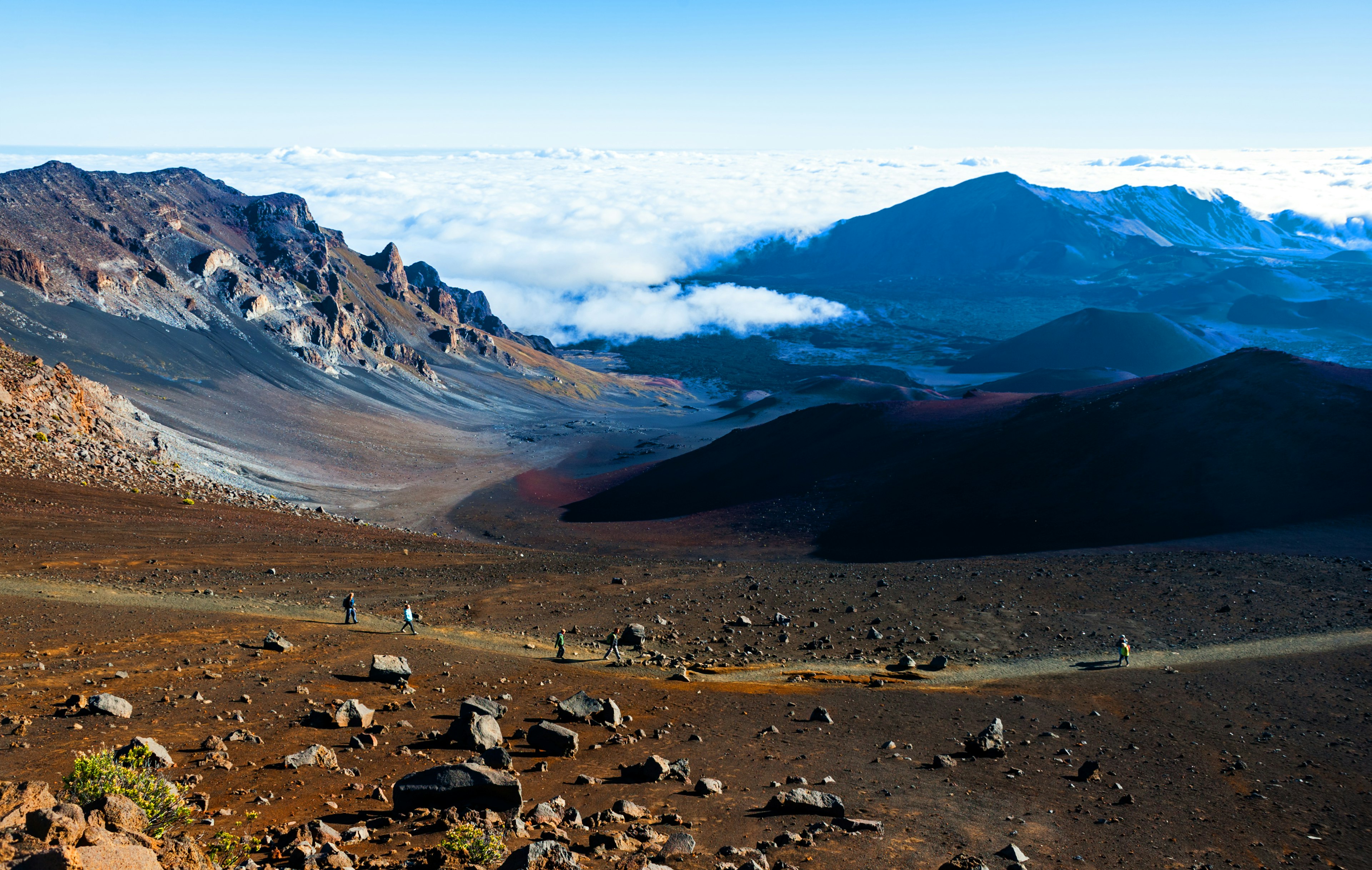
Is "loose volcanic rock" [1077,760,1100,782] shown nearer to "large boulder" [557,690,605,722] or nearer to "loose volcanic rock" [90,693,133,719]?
"large boulder" [557,690,605,722]

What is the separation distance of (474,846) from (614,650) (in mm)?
12162

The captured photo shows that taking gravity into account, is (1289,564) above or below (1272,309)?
below

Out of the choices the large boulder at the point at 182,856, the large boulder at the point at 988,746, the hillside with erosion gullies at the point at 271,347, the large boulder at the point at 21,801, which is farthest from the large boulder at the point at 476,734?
the hillside with erosion gullies at the point at 271,347

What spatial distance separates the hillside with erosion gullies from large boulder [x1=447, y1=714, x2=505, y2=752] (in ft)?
Answer: 150

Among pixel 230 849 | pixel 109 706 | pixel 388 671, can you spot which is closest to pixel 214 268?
pixel 388 671

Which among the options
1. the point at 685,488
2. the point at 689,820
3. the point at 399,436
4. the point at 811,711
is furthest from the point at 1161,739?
the point at 399,436

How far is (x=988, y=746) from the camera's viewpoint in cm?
1655

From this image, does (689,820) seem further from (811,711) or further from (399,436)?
(399,436)

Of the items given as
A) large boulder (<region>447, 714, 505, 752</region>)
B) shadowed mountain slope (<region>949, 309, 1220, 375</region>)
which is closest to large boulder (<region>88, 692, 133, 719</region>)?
large boulder (<region>447, 714, 505, 752</region>)

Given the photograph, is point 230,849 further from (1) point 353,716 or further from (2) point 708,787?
(2) point 708,787

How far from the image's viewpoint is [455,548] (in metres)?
38.2

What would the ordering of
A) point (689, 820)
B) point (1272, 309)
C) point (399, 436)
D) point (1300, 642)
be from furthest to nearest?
point (1272, 309) → point (399, 436) → point (1300, 642) → point (689, 820)

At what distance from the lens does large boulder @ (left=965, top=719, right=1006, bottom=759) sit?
652 inches

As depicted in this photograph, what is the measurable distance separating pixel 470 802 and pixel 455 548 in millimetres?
27181
